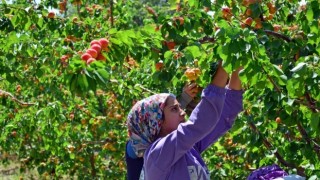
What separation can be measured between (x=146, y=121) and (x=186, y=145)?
23 cm

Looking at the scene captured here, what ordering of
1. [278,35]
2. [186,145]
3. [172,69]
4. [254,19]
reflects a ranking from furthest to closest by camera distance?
[254,19], [278,35], [172,69], [186,145]

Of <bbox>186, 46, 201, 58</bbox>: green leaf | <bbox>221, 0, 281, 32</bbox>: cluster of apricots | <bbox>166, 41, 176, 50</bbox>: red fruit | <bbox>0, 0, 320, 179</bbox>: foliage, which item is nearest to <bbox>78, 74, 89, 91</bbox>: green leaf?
<bbox>0, 0, 320, 179</bbox>: foliage

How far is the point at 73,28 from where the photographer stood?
13.0ft

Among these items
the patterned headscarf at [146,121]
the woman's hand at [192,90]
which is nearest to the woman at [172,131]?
the patterned headscarf at [146,121]

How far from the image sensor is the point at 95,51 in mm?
2172

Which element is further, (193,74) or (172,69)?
(172,69)

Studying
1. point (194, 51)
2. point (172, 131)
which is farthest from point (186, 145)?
point (194, 51)

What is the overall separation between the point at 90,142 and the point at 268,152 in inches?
105

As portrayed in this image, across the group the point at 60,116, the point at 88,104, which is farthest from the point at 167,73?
the point at 88,104

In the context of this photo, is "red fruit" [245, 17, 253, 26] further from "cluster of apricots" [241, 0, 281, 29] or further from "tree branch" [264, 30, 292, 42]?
"tree branch" [264, 30, 292, 42]

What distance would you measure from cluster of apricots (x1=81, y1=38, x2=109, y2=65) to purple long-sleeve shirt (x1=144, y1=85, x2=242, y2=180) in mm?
413

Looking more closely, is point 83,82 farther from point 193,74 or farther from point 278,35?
point 278,35

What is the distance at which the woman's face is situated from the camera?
2119 mm

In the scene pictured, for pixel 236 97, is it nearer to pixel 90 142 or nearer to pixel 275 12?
pixel 275 12
